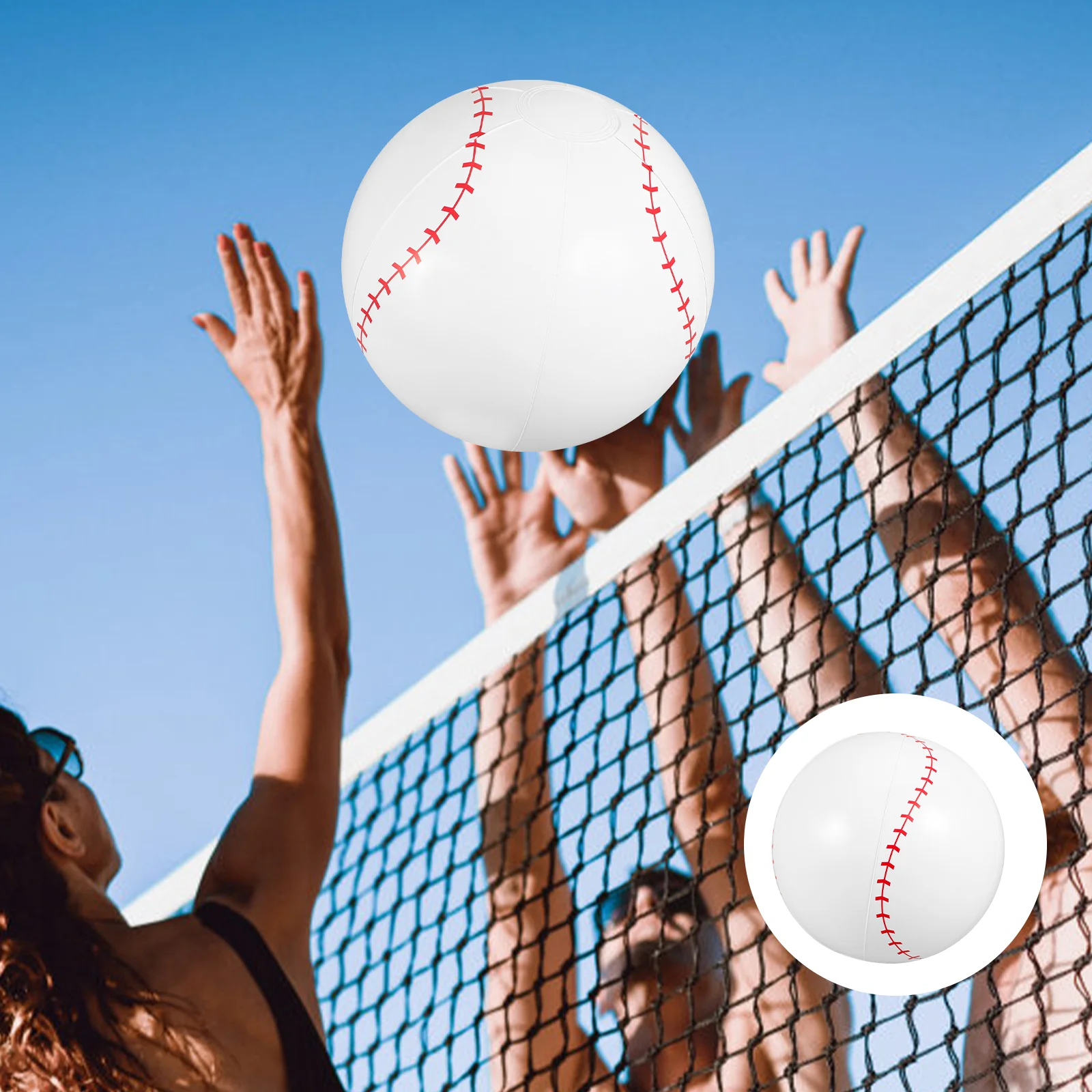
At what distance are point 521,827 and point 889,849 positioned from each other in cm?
146

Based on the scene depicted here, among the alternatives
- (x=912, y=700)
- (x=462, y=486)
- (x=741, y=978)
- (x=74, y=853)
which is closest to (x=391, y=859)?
(x=462, y=486)

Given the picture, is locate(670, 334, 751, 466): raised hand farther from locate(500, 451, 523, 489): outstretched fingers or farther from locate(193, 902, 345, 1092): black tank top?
locate(193, 902, 345, 1092): black tank top

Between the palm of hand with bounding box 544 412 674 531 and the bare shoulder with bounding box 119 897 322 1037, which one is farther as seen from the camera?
the palm of hand with bounding box 544 412 674 531

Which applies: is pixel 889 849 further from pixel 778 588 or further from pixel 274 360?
pixel 274 360

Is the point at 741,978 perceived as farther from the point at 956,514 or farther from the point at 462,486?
the point at 462,486

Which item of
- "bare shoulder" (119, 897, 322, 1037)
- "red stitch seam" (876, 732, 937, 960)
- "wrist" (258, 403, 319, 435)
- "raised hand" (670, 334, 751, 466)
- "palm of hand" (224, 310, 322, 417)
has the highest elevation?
"raised hand" (670, 334, 751, 466)

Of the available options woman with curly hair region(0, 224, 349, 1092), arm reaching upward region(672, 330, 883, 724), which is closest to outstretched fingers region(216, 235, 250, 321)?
woman with curly hair region(0, 224, 349, 1092)

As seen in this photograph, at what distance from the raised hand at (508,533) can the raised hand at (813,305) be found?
24.9 inches

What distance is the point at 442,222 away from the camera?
1.99 m

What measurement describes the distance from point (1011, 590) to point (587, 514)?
1137mm

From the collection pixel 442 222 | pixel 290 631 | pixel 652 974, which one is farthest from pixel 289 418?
pixel 652 974

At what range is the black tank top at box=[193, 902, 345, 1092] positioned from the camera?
1.98 m

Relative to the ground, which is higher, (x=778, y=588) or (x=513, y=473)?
(x=513, y=473)

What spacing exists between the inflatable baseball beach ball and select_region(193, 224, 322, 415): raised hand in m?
0.70
